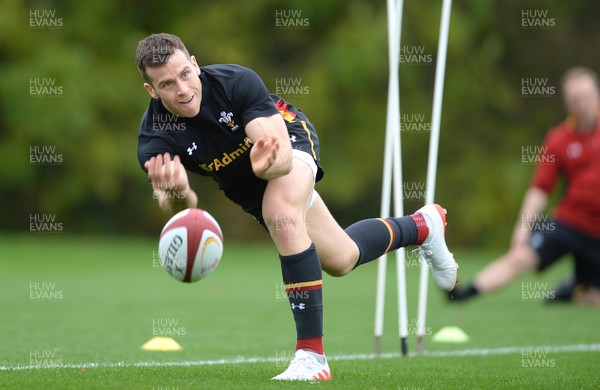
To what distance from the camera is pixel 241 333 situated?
7820mm

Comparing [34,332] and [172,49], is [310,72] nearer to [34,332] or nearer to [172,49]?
[34,332]

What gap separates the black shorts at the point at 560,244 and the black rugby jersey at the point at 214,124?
17.6ft

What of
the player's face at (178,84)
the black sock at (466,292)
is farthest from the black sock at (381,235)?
the black sock at (466,292)

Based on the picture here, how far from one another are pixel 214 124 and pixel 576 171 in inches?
228

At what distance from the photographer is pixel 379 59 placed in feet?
72.7

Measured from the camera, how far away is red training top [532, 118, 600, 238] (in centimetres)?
984

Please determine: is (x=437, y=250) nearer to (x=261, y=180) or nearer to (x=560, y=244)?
(x=261, y=180)

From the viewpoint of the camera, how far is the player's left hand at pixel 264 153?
4746 mm

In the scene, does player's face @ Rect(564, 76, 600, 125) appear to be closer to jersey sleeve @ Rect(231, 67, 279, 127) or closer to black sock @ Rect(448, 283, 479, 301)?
black sock @ Rect(448, 283, 479, 301)

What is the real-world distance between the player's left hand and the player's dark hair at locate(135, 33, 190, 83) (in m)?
0.67

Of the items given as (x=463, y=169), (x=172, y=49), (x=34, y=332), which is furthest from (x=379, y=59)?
(x=172, y=49)

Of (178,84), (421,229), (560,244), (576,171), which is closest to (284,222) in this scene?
(178,84)

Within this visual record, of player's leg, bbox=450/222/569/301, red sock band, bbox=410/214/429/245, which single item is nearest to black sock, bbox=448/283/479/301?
player's leg, bbox=450/222/569/301

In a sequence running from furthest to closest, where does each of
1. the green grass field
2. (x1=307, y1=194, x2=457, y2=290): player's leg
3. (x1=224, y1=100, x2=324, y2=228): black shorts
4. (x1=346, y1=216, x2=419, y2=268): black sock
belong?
(x1=346, y1=216, x2=419, y2=268): black sock < (x1=307, y1=194, x2=457, y2=290): player's leg < (x1=224, y1=100, x2=324, y2=228): black shorts < the green grass field
